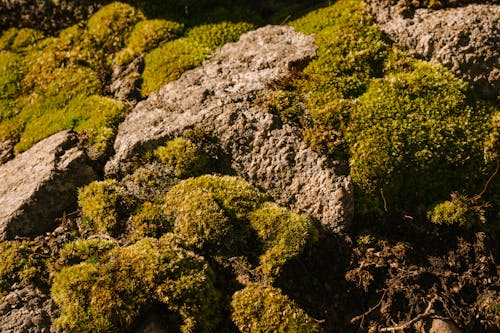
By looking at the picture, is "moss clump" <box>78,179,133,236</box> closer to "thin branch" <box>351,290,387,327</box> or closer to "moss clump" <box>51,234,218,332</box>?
"moss clump" <box>51,234,218,332</box>

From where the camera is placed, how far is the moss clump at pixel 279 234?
6.02m

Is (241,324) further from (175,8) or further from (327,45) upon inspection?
(175,8)

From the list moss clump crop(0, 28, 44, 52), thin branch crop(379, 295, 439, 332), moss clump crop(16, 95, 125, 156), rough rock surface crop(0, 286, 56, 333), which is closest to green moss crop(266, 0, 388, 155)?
thin branch crop(379, 295, 439, 332)

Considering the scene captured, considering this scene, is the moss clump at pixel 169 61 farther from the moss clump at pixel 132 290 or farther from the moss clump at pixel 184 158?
the moss clump at pixel 132 290

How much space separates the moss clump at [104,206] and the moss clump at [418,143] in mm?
3205

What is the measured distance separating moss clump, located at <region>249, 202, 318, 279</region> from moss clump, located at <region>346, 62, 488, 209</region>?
1053mm

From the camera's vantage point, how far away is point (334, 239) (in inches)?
251

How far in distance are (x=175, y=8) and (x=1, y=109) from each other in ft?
11.2

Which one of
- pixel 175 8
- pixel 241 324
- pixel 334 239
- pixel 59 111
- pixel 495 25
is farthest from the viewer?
pixel 175 8

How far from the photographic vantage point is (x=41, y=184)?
22.1 feet

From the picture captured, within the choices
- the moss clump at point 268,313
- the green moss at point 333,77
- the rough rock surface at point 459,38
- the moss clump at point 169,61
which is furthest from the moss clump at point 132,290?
the rough rock surface at point 459,38

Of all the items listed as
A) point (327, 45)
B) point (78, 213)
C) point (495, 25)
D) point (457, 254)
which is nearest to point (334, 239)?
point (457, 254)

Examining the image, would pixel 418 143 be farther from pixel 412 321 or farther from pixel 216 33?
pixel 216 33

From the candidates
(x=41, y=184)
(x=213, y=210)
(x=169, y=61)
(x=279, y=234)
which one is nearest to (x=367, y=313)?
(x=279, y=234)
